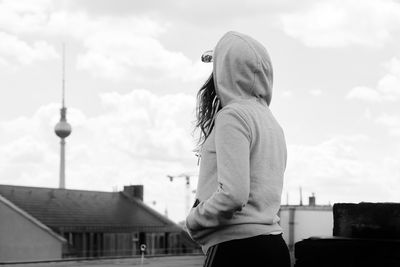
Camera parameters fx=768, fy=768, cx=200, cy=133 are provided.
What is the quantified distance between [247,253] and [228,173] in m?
0.25

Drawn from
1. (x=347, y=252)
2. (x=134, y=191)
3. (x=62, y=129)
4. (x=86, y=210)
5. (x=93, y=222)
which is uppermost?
(x=62, y=129)

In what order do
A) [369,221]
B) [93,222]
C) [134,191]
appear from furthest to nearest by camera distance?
Result: [134,191] → [93,222] → [369,221]

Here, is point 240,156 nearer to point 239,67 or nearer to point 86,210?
point 239,67

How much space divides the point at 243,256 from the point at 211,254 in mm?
100

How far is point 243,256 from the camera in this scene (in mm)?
2271

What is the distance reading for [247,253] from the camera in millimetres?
2268

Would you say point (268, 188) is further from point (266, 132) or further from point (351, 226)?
point (351, 226)

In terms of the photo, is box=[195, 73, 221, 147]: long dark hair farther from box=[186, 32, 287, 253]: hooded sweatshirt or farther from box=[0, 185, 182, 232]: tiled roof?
box=[0, 185, 182, 232]: tiled roof

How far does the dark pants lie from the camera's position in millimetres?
2270

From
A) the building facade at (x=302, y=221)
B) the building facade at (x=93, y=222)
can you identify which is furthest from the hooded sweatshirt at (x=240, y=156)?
the building facade at (x=93, y=222)

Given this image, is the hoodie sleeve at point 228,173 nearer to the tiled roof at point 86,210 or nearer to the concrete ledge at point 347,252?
the concrete ledge at point 347,252

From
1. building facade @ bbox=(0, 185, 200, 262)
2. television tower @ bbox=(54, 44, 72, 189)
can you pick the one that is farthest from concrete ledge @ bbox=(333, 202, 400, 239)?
television tower @ bbox=(54, 44, 72, 189)

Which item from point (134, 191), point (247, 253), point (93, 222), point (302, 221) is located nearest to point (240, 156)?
point (247, 253)

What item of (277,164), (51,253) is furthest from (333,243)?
(51,253)
